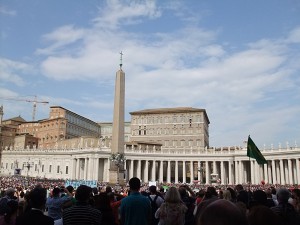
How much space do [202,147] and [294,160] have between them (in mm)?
23404

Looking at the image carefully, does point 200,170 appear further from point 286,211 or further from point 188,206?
point 286,211

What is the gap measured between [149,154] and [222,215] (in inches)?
2794

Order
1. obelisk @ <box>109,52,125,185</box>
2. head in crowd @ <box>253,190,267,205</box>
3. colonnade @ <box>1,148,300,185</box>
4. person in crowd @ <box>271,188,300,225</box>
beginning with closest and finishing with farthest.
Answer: person in crowd @ <box>271,188,300,225</box> < head in crowd @ <box>253,190,267,205</box> < obelisk @ <box>109,52,125,185</box> < colonnade @ <box>1,148,300,185</box>

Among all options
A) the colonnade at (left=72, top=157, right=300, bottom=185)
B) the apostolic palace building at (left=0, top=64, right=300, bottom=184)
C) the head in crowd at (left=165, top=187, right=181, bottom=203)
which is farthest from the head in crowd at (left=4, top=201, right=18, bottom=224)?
the colonnade at (left=72, top=157, right=300, bottom=185)

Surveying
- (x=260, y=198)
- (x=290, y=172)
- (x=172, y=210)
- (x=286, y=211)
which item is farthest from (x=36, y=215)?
(x=290, y=172)

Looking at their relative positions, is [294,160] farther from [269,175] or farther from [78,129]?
[78,129]

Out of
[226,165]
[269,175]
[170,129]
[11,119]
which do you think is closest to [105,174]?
[170,129]

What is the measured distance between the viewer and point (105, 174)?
72.2m

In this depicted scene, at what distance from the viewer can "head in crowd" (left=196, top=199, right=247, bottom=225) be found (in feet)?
6.66

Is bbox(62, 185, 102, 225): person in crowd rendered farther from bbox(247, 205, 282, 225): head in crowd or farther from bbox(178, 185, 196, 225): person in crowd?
bbox(178, 185, 196, 225): person in crowd

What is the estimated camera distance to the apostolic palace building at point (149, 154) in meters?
69.1

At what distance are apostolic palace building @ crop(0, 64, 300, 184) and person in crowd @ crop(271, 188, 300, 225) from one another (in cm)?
6234

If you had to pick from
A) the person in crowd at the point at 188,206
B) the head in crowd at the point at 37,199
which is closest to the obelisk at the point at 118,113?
the person in crowd at the point at 188,206

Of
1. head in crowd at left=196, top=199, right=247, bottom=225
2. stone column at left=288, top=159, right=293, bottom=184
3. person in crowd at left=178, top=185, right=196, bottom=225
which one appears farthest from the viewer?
stone column at left=288, top=159, right=293, bottom=184
